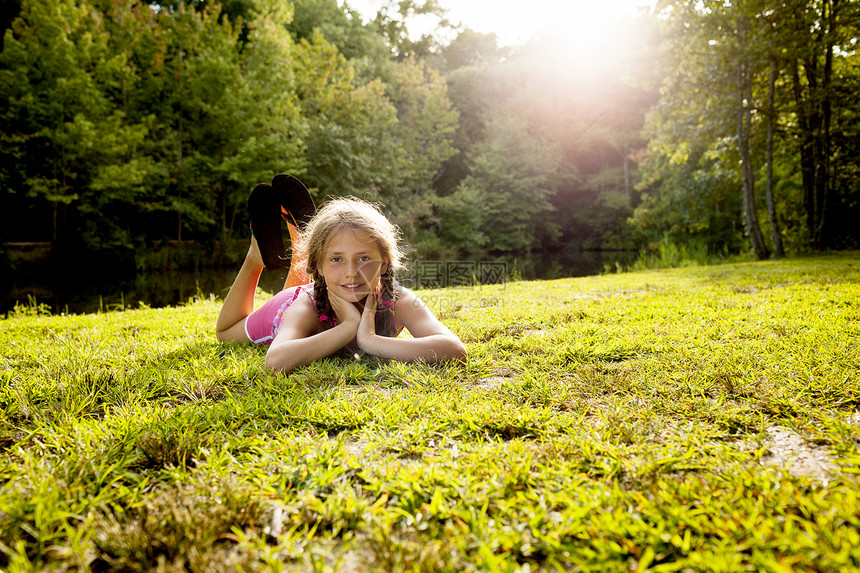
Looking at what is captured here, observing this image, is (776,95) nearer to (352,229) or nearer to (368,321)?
(352,229)

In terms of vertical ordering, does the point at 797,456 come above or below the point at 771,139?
below

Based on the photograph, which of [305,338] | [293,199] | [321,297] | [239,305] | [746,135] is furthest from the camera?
[746,135]

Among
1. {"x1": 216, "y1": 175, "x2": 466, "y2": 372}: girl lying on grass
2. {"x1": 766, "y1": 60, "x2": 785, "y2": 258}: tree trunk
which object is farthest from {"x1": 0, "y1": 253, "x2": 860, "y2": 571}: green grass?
{"x1": 766, "y1": 60, "x2": 785, "y2": 258}: tree trunk

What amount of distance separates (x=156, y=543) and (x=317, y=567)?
0.41 meters

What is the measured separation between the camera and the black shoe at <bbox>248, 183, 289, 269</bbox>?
3350mm

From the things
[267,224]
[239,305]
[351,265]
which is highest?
[267,224]

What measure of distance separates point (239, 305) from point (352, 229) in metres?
1.31

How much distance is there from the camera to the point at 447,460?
1.43 metres

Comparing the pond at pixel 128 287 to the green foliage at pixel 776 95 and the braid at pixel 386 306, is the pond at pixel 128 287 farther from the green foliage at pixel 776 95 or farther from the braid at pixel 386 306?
the green foliage at pixel 776 95

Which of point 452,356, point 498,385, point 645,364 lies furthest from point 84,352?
point 645,364

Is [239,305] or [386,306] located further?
[239,305]

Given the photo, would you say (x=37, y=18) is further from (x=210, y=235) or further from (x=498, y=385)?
(x=498, y=385)

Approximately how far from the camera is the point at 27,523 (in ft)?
3.69

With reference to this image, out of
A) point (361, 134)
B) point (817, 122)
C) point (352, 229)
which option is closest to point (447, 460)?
point (352, 229)
